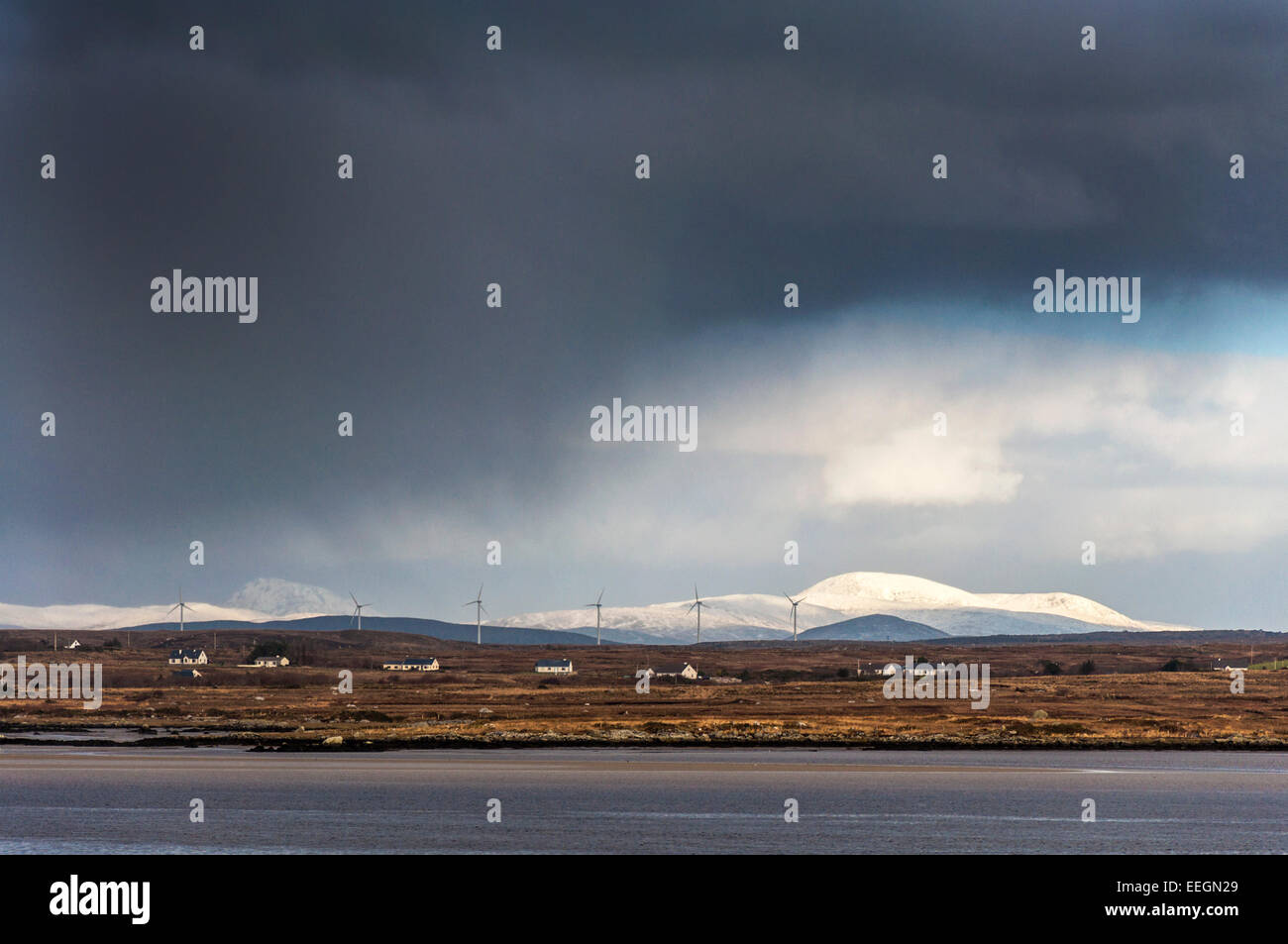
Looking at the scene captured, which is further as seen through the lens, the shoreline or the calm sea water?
the shoreline

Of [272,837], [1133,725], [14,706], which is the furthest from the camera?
[14,706]

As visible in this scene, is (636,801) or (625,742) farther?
(625,742)

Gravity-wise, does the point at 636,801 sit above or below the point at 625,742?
above

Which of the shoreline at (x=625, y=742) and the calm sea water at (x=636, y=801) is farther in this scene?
the shoreline at (x=625, y=742)
